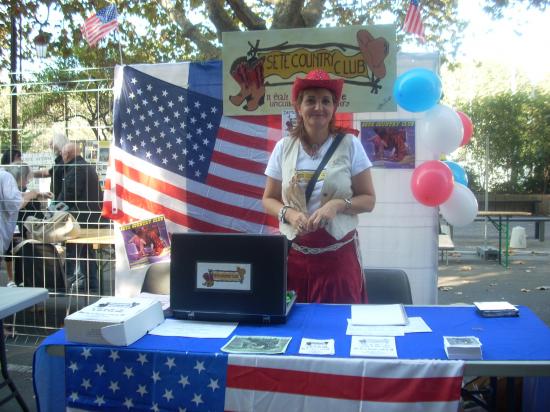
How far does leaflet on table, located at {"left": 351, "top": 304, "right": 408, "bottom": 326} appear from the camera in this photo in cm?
209

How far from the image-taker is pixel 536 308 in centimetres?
640

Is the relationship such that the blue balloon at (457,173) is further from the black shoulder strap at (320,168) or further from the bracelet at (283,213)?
the bracelet at (283,213)

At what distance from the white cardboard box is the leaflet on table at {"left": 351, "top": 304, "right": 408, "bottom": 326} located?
810 mm

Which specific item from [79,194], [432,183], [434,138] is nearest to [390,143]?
[434,138]

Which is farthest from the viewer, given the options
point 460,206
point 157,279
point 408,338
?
point 460,206

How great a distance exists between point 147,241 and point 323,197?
215 cm

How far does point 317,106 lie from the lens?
261 cm

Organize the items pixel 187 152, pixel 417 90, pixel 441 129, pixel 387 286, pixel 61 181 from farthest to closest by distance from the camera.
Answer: pixel 61 181 < pixel 187 152 < pixel 441 129 < pixel 417 90 < pixel 387 286

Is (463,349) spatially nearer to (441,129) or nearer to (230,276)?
(230,276)

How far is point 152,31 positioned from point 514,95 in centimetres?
1616

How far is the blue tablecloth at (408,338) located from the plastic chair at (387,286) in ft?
2.59

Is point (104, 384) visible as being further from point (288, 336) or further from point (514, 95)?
point (514, 95)

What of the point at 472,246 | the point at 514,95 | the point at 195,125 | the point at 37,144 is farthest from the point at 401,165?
the point at 514,95

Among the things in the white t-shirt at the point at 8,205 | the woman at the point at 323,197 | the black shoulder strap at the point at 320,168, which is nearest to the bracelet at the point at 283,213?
the woman at the point at 323,197
